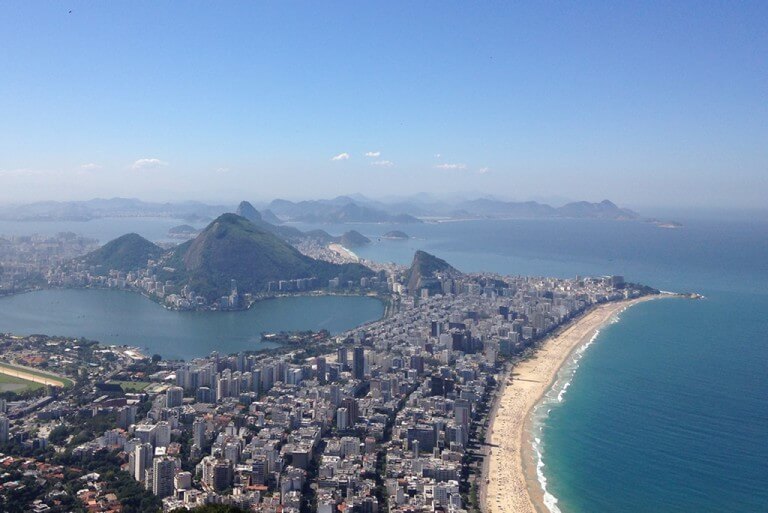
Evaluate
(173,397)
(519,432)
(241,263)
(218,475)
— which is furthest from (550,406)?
(241,263)

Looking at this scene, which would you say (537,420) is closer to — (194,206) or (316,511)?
(316,511)

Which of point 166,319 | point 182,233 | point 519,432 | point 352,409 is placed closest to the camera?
point 519,432

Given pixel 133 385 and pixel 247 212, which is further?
pixel 247 212

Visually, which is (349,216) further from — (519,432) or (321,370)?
(519,432)

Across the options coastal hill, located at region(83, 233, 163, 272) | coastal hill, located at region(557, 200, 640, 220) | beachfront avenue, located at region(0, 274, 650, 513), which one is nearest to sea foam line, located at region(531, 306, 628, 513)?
beachfront avenue, located at region(0, 274, 650, 513)

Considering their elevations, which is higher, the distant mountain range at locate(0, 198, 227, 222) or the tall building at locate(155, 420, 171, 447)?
the distant mountain range at locate(0, 198, 227, 222)

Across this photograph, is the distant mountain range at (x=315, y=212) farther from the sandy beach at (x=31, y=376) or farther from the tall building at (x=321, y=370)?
the tall building at (x=321, y=370)

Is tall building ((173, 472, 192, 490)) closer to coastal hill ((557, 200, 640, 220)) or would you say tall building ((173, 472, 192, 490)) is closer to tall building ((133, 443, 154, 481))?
tall building ((133, 443, 154, 481))
